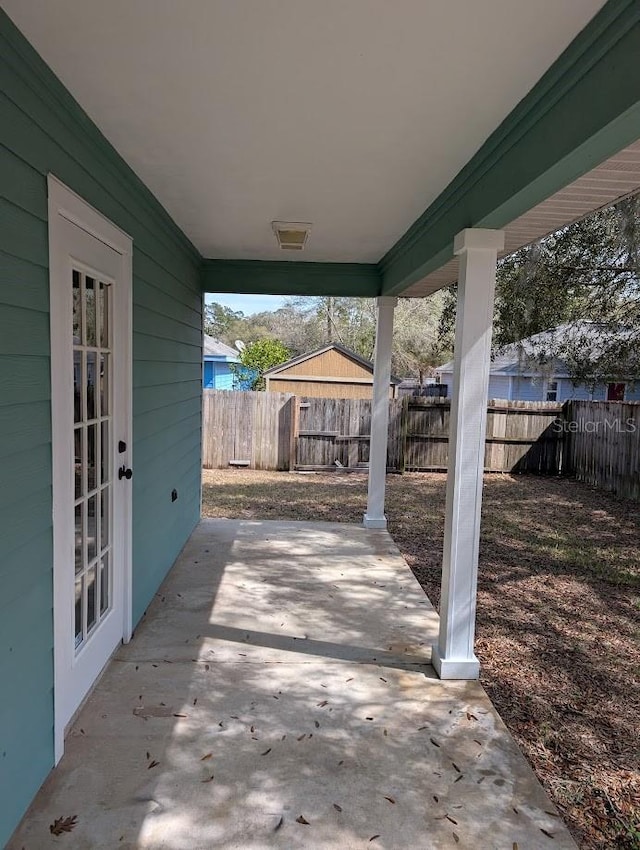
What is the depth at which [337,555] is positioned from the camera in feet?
16.7

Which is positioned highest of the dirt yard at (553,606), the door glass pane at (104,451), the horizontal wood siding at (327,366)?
the horizontal wood siding at (327,366)

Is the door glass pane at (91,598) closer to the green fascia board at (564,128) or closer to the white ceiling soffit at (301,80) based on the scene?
the white ceiling soffit at (301,80)

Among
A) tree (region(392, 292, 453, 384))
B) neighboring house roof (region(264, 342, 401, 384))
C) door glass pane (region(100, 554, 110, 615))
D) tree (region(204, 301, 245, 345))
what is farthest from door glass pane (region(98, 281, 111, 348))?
tree (region(204, 301, 245, 345))

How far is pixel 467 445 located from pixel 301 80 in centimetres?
174

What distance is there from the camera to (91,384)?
2.70m

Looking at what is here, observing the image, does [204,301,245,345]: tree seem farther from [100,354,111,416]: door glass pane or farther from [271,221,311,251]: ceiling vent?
[100,354,111,416]: door glass pane

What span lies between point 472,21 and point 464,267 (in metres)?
1.32

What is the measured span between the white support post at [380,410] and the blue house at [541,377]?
2947 millimetres

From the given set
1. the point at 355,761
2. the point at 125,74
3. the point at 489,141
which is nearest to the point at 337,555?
the point at 355,761

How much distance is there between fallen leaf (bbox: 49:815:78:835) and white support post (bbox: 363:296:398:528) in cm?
415

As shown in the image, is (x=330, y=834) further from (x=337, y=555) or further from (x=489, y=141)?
(x=337, y=555)

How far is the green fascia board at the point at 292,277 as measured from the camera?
5605mm

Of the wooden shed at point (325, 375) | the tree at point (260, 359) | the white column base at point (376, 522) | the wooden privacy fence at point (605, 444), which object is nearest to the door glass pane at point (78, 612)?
the white column base at point (376, 522)

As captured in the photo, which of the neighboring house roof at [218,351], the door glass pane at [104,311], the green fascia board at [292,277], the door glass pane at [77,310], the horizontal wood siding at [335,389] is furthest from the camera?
the neighboring house roof at [218,351]
